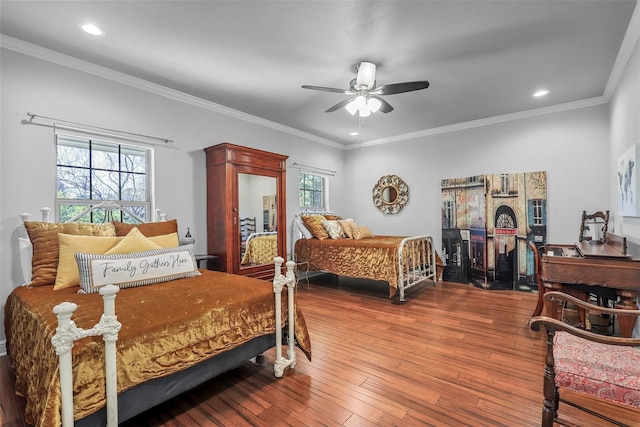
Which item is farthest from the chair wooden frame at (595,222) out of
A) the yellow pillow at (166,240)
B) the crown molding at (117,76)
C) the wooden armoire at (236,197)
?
the yellow pillow at (166,240)

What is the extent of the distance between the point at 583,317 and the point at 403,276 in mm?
1784

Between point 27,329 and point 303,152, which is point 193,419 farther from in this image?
point 303,152

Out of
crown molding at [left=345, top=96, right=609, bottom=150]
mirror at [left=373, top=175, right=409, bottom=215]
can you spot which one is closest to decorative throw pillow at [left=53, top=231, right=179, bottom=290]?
mirror at [left=373, top=175, right=409, bottom=215]

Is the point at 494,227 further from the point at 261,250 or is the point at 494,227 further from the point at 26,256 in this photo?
the point at 26,256

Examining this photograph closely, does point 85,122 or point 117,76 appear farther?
point 117,76

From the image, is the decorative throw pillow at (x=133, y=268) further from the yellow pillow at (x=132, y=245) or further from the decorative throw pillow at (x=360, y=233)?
the decorative throw pillow at (x=360, y=233)

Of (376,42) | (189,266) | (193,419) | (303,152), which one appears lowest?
(193,419)

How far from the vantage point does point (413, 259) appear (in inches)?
163

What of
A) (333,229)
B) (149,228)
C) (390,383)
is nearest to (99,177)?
(149,228)

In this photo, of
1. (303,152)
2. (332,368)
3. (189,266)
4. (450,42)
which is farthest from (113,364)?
(303,152)

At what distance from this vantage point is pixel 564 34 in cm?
244

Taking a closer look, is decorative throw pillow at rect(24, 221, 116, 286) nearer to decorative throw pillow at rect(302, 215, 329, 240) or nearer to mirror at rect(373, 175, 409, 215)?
decorative throw pillow at rect(302, 215, 329, 240)

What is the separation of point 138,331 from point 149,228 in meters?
1.61

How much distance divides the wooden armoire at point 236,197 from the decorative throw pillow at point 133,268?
100cm
